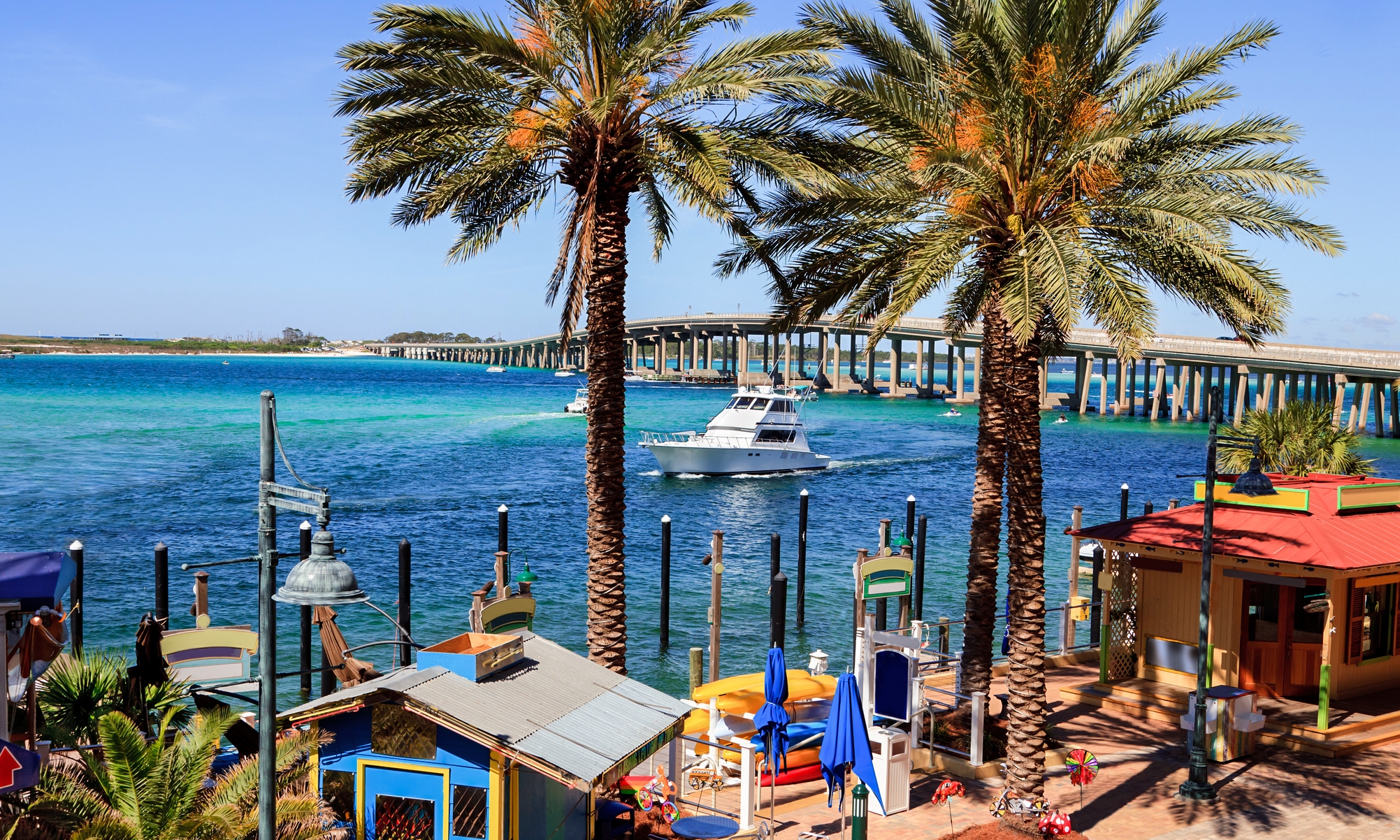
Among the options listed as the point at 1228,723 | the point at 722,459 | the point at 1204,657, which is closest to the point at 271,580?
the point at 1204,657

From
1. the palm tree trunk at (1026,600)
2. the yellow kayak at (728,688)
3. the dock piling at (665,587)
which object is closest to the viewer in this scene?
the palm tree trunk at (1026,600)

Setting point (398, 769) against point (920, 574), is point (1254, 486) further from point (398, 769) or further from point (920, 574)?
point (398, 769)

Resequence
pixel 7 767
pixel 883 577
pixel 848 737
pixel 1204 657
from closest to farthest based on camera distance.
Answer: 1. pixel 7 767
2. pixel 848 737
3. pixel 1204 657
4. pixel 883 577

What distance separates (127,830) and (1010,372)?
404 inches

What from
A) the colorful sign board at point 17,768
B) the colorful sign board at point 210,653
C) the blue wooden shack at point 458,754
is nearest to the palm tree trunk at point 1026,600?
the blue wooden shack at point 458,754

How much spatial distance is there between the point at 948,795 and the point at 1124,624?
7.81m

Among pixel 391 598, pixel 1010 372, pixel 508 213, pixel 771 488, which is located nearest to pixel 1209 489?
pixel 1010 372

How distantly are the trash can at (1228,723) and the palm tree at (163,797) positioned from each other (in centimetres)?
1131

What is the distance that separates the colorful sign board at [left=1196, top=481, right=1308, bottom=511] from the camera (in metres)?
17.6

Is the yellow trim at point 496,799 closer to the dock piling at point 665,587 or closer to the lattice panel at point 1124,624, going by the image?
the lattice panel at point 1124,624

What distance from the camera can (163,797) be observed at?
9.16 metres

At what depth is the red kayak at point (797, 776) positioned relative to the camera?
1505cm

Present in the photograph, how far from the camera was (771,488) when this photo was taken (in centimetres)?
5478

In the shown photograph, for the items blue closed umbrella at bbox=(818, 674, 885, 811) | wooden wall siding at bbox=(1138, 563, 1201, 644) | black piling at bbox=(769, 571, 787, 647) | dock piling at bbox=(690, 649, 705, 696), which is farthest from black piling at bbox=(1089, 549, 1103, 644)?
blue closed umbrella at bbox=(818, 674, 885, 811)
